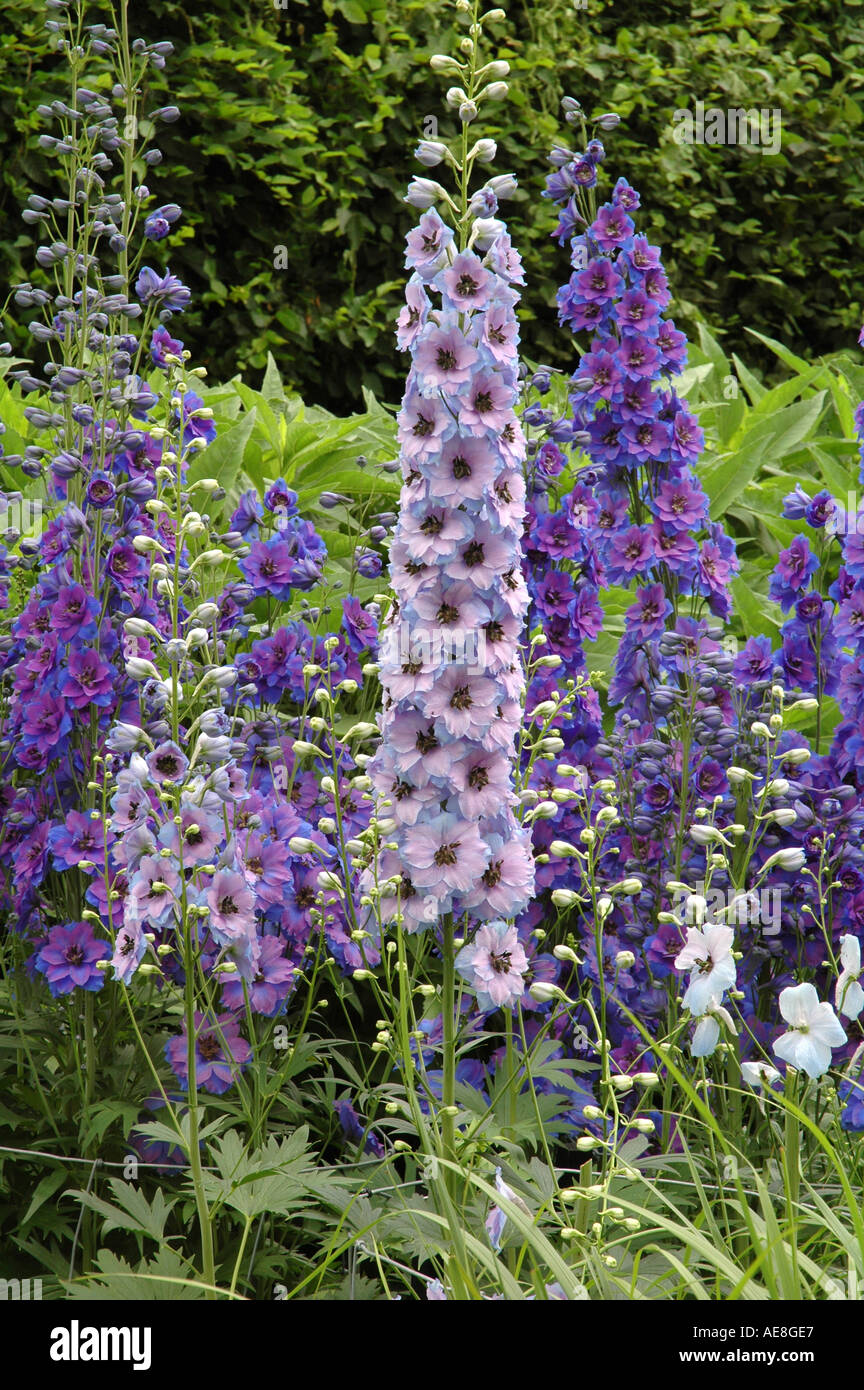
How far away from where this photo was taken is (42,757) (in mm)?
2756

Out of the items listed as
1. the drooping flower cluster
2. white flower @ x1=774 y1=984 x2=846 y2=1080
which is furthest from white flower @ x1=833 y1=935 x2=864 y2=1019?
the drooping flower cluster

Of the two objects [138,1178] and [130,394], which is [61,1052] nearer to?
[138,1178]

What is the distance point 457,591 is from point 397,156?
192 inches

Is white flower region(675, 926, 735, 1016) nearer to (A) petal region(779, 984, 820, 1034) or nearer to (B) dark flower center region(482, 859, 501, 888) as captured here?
(A) petal region(779, 984, 820, 1034)

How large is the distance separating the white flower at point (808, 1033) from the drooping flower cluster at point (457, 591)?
0.47 metres

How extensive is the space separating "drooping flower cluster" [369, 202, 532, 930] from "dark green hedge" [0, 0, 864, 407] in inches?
149

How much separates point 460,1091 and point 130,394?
4.95 feet

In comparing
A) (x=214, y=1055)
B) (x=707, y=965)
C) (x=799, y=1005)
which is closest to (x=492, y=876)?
(x=707, y=965)

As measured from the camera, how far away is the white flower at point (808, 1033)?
191 centimetres

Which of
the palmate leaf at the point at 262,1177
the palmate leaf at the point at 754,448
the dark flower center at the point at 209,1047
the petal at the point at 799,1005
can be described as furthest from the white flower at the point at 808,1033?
the palmate leaf at the point at 754,448

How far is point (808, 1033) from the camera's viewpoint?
1959 mm

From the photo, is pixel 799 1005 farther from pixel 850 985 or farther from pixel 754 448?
pixel 754 448

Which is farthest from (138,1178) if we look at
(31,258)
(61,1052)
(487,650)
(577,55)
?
(577,55)

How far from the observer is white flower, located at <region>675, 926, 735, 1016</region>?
1.97 meters
